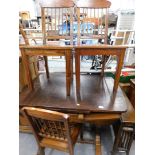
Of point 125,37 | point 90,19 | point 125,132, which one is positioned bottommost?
point 125,132

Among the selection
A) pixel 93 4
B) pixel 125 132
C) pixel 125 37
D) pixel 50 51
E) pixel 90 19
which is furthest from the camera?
pixel 125 37

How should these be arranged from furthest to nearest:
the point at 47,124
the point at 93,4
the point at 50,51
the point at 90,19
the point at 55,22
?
the point at 90,19 < the point at 55,22 < the point at 93,4 < the point at 50,51 < the point at 47,124

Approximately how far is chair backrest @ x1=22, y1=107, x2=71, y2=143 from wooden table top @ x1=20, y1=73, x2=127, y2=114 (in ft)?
0.48

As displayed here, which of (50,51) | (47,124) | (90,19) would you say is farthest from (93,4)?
(47,124)

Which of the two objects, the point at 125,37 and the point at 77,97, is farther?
the point at 125,37

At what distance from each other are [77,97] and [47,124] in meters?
0.36

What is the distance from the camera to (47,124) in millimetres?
1055

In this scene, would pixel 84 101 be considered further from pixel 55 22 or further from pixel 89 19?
pixel 89 19

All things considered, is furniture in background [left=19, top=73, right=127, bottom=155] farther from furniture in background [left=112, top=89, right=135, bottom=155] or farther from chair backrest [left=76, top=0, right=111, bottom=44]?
chair backrest [left=76, top=0, right=111, bottom=44]
